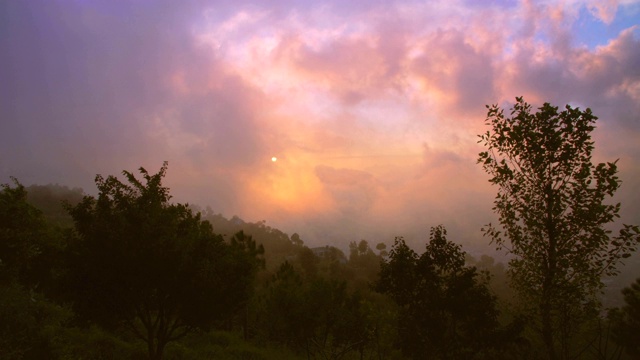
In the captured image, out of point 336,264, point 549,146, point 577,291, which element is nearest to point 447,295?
point 577,291

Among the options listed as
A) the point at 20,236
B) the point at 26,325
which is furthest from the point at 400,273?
the point at 20,236

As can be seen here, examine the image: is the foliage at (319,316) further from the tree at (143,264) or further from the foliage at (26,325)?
the foliage at (26,325)

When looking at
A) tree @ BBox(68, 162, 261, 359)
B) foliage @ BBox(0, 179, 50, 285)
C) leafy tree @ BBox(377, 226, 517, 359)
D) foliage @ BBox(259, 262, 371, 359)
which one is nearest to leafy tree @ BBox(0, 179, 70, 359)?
foliage @ BBox(0, 179, 50, 285)

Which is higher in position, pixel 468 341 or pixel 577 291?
pixel 577 291

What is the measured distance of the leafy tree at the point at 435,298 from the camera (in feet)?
58.5

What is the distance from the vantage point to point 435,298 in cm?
1803

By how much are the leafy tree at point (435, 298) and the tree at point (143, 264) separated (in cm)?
908

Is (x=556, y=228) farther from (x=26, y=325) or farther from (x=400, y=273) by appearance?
(x=26, y=325)

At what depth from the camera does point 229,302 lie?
2033 centimetres

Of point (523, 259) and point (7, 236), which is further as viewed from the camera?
point (7, 236)

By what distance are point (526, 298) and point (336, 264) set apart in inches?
5117

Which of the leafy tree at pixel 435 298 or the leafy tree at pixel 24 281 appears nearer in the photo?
the leafy tree at pixel 24 281

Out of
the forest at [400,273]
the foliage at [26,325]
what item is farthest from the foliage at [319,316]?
the foliage at [26,325]

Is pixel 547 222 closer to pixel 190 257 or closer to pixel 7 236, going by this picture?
pixel 190 257
